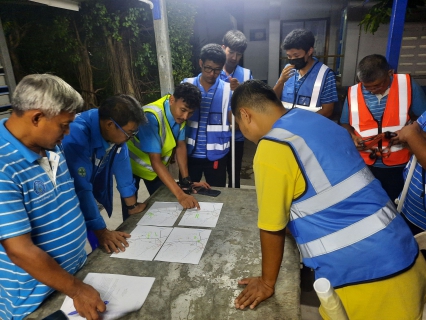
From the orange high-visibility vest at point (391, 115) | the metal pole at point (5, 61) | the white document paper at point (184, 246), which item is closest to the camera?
the white document paper at point (184, 246)

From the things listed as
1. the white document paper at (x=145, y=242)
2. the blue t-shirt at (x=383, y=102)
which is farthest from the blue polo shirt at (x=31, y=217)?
the blue t-shirt at (x=383, y=102)

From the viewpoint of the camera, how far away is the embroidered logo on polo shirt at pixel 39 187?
44.0 inches

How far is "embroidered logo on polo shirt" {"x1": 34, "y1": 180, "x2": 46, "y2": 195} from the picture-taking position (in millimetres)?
1117

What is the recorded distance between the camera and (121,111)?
1.71 meters

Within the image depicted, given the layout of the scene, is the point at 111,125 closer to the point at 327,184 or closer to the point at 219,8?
the point at 327,184

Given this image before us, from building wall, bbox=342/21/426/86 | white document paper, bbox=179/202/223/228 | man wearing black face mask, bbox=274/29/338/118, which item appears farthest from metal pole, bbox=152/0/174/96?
building wall, bbox=342/21/426/86

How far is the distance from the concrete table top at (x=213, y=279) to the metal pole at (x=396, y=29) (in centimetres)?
230

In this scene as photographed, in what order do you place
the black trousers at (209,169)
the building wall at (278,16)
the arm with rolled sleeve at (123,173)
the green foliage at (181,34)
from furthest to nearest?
the building wall at (278,16) < the green foliage at (181,34) < the black trousers at (209,169) < the arm with rolled sleeve at (123,173)

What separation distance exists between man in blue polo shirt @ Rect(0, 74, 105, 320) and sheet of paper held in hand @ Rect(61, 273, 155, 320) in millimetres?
59

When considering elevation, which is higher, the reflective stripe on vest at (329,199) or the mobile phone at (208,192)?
the reflective stripe on vest at (329,199)

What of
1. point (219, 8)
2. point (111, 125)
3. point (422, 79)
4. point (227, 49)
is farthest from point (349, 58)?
point (111, 125)

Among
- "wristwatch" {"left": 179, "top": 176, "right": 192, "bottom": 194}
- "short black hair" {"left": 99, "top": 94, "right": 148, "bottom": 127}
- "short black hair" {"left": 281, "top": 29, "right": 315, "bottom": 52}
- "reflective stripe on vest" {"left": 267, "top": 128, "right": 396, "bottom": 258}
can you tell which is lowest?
"wristwatch" {"left": 179, "top": 176, "right": 192, "bottom": 194}

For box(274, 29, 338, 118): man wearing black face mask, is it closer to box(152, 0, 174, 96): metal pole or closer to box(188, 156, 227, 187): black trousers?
box(188, 156, 227, 187): black trousers

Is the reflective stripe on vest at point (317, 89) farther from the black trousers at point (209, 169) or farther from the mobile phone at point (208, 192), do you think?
the mobile phone at point (208, 192)
